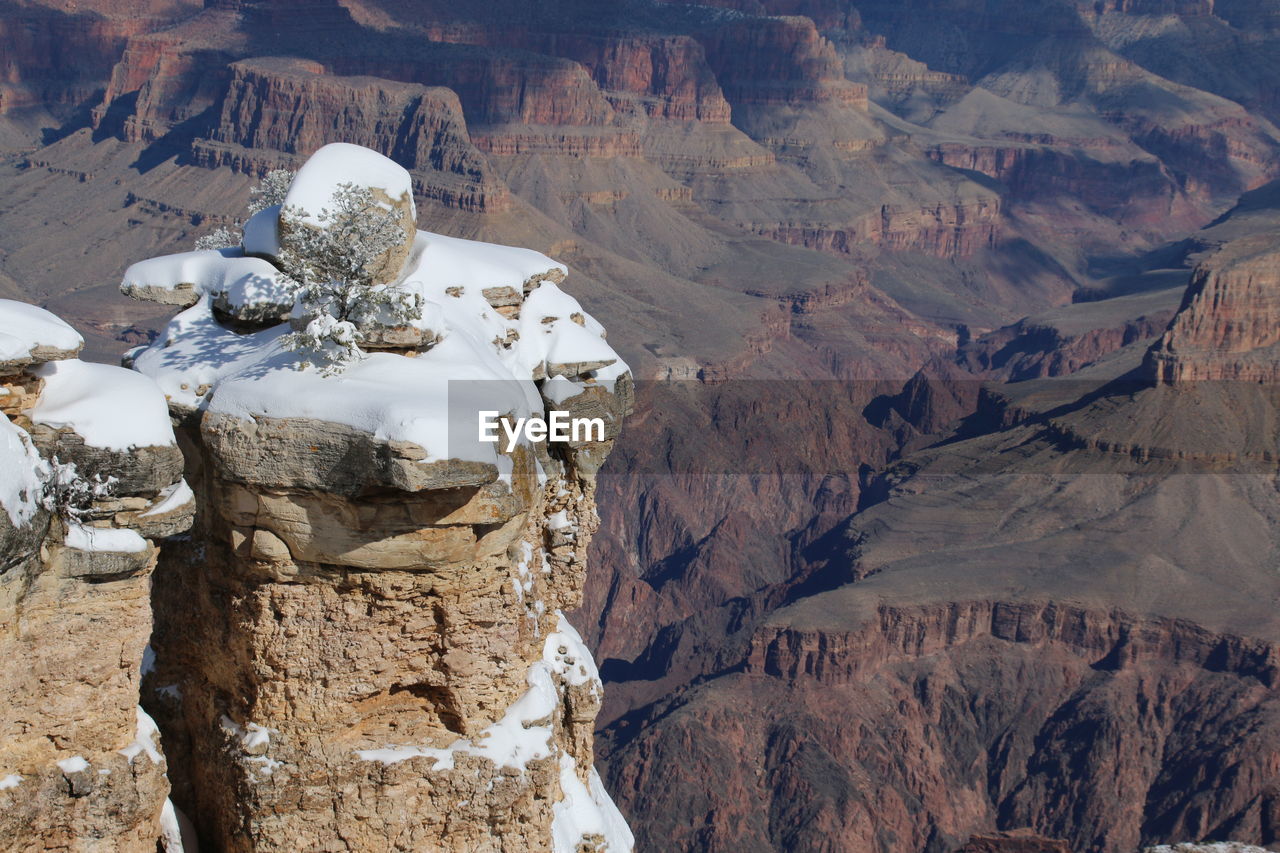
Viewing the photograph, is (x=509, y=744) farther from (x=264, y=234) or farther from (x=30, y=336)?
(x=30, y=336)

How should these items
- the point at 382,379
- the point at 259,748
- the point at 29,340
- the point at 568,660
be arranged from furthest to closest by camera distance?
the point at 568,660 → the point at 259,748 → the point at 382,379 → the point at 29,340

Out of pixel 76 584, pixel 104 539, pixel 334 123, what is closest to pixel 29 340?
pixel 104 539

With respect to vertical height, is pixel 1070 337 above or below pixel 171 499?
below

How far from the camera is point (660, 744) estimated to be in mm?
88312

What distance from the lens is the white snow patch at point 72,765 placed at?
1711 cm

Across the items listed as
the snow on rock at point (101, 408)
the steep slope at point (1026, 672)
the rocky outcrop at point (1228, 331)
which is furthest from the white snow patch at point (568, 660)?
the rocky outcrop at point (1228, 331)

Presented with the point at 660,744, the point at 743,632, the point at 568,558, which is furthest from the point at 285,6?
the point at 568,558

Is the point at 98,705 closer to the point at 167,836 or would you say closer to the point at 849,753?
the point at 167,836

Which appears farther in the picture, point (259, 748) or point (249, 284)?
point (249, 284)

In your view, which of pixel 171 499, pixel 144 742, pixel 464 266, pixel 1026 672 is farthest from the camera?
pixel 1026 672

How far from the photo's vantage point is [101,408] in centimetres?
1697

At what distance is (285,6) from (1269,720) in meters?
144

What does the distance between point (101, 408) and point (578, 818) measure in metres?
8.64

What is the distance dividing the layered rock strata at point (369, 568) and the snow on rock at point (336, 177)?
32mm
